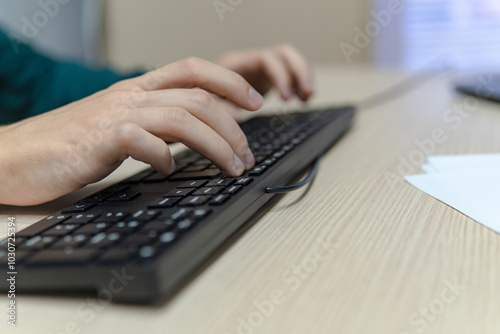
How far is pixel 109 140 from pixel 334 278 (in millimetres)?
215

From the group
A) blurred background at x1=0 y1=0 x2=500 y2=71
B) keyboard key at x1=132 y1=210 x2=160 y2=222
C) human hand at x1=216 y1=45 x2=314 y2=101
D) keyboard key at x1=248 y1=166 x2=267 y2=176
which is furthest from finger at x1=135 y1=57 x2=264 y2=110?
blurred background at x1=0 y1=0 x2=500 y2=71

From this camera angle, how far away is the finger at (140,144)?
16.1 inches

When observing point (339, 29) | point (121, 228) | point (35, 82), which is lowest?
point (35, 82)

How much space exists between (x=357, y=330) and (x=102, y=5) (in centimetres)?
273

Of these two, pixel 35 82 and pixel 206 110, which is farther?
pixel 35 82

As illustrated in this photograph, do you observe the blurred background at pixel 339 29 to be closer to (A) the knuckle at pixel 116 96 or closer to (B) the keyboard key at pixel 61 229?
(A) the knuckle at pixel 116 96

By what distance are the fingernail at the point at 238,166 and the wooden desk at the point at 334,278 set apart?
43mm

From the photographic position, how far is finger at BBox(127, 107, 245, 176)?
440 mm

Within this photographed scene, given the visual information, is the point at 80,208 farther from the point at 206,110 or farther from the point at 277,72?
the point at 277,72

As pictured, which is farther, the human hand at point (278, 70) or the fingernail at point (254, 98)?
the human hand at point (278, 70)

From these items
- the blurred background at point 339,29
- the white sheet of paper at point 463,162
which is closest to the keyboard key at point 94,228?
the white sheet of paper at point 463,162

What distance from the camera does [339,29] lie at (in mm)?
2354

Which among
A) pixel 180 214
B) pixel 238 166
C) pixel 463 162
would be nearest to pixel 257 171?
pixel 238 166

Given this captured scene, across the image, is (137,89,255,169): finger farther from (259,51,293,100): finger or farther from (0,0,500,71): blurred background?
(0,0,500,71): blurred background
